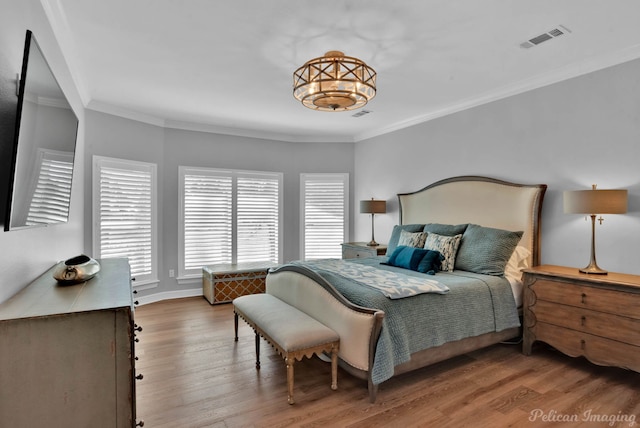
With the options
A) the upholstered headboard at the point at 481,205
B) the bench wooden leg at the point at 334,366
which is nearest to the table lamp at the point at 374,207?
the upholstered headboard at the point at 481,205

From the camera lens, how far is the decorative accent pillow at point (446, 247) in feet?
12.1

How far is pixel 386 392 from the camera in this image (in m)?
2.59

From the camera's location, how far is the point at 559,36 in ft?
9.00

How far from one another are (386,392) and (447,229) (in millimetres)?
2162

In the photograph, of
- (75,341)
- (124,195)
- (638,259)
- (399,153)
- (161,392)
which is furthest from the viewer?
(399,153)

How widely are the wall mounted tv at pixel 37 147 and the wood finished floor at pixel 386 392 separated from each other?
1511 millimetres

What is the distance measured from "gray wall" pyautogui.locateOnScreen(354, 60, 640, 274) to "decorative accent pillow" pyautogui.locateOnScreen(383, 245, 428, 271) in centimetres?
130

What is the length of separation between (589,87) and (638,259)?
5.36 ft

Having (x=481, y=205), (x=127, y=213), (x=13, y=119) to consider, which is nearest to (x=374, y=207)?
(x=481, y=205)

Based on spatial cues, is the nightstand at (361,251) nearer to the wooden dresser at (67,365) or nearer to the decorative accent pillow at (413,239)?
the decorative accent pillow at (413,239)

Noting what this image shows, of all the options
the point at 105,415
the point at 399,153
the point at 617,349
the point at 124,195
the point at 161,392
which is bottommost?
the point at 161,392

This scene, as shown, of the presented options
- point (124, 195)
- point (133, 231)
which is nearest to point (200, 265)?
point (133, 231)

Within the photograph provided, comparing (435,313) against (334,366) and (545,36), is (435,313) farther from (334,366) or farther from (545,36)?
(545,36)

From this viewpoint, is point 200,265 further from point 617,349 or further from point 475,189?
point 617,349
